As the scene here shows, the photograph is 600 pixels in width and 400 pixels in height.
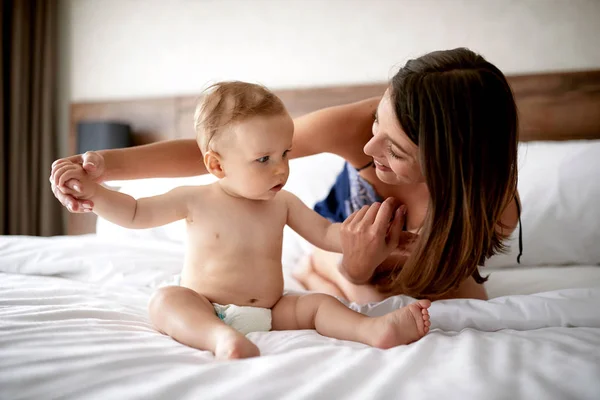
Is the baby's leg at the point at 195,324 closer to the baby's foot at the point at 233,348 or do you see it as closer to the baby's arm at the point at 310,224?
the baby's foot at the point at 233,348

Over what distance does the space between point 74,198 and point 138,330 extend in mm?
278

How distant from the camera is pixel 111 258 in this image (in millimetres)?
1469

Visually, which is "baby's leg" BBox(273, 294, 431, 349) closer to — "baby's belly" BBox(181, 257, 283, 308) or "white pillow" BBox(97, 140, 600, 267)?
"baby's belly" BBox(181, 257, 283, 308)

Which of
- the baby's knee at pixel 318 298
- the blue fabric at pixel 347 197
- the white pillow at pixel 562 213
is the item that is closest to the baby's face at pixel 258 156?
the baby's knee at pixel 318 298

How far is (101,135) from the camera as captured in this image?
8.43 ft

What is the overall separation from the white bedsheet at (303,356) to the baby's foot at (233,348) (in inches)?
1.0

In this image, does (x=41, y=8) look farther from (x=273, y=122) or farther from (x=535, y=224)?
(x=535, y=224)

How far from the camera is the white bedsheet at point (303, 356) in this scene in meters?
0.65

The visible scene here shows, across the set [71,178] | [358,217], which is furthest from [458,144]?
[71,178]

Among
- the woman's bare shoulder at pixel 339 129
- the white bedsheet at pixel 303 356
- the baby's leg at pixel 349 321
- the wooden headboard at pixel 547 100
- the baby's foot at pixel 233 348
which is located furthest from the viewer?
the wooden headboard at pixel 547 100

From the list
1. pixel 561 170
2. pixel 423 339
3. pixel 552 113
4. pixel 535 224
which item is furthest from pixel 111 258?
pixel 552 113

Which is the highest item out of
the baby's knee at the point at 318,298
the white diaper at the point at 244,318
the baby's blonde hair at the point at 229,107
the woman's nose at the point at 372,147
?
the baby's blonde hair at the point at 229,107

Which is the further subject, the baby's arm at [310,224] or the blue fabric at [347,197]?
the blue fabric at [347,197]

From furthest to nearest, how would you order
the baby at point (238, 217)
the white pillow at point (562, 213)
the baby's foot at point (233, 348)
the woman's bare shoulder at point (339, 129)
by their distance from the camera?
the white pillow at point (562, 213)
the woman's bare shoulder at point (339, 129)
the baby at point (238, 217)
the baby's foot at point (233, 348)
